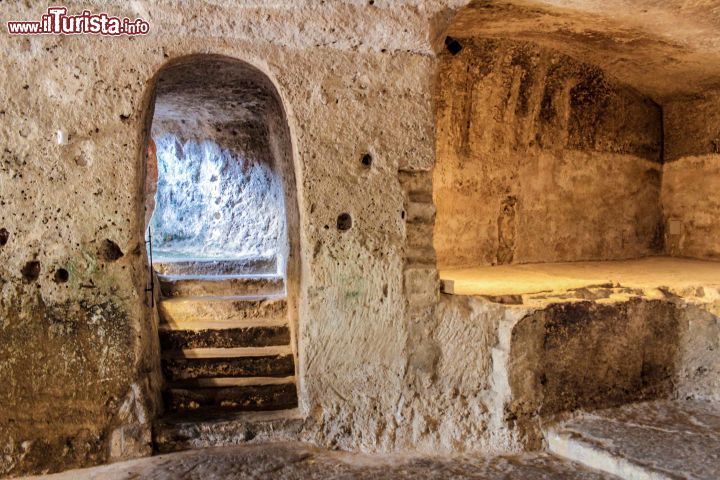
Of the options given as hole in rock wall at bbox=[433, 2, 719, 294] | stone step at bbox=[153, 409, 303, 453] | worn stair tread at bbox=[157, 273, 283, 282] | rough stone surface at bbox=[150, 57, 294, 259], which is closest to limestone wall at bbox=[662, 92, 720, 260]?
hole in rock wall at bbox=[433, 2, 719, 294]

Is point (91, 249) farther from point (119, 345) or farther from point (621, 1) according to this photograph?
point (621, 1)

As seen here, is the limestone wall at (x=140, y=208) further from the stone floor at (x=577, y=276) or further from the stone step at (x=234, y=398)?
the stone floor at (x=577, y=276)

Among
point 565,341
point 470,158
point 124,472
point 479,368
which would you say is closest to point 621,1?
point 470,158

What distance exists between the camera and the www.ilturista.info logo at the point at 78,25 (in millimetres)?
3066

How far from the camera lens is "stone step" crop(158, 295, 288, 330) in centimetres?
406

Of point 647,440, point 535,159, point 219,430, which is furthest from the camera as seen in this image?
point 535,159

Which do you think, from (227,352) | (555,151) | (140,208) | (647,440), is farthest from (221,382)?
(555,151)

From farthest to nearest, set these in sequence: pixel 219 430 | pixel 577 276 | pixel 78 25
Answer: pixel 577 276, pixel 219 430, pixel 78 25

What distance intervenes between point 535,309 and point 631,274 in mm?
1552

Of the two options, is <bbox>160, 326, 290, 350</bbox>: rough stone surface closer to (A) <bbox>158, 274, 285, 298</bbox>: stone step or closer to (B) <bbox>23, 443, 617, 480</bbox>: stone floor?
(A) <bbox>158, 274, 285, 298</bbox>: stone step

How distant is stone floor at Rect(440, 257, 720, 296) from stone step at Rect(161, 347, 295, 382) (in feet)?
3.64

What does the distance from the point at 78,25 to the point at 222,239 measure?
2.50 metres

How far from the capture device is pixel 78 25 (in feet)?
10.2

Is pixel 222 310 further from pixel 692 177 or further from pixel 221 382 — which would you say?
pixel 692 177
